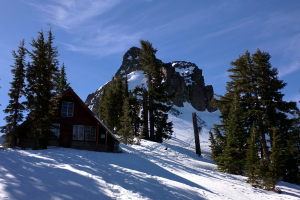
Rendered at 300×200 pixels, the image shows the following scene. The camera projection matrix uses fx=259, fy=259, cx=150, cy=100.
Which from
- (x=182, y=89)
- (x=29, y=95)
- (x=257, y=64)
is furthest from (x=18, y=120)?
(x=182, y=89)

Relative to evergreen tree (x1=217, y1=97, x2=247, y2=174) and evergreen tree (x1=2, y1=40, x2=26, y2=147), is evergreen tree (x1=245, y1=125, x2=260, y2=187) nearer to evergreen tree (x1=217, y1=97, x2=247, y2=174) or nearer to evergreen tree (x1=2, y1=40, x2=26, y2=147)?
evergreen tree (x1=217, y1=97, x2=247, y2=174)

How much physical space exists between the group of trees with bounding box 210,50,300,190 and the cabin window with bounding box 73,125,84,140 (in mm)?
14244

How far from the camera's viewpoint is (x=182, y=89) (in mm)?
98062

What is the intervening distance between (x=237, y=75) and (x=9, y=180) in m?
26.1

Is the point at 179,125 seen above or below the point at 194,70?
below

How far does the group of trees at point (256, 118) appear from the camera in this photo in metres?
23.8

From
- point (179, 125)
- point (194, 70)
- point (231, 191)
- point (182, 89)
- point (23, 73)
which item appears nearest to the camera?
point (231, 191)

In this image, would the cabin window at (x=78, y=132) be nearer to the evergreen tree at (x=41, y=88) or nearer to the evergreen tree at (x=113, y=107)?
the evergreen tree at (x=41, y=88)

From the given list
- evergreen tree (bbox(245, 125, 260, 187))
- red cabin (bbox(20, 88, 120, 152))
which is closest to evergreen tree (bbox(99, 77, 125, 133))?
red cabin (bbox(20, 88, 120, 152))

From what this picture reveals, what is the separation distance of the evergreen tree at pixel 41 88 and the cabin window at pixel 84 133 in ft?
13.1

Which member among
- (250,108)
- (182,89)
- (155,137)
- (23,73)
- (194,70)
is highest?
(194,70)

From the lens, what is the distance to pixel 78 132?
91.3 feet

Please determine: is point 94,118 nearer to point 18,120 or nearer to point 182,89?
point 18,120

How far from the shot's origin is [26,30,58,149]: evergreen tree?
23.2 metres
